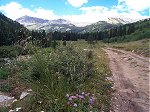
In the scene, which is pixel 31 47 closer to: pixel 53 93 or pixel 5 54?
pixel 53 93

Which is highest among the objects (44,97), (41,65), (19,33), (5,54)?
(19,33)

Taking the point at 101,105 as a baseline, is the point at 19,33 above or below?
above

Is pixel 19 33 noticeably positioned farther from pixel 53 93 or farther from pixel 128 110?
pixel 128 110

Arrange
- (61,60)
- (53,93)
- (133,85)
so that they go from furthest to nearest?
(133,85)
(61,60)
(53,93)

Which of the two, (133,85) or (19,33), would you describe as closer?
(19,33)

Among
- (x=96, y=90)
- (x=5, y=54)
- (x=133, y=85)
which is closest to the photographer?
(x=96, y=90)

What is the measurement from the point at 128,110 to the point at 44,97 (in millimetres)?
4087

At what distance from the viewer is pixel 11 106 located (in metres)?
11.6

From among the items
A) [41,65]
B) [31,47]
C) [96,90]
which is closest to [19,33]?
[31,47]

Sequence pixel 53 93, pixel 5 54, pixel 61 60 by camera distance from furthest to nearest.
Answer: pixel 5 54
pixel 61 60
pixel 53 93

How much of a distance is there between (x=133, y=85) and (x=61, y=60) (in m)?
4.91

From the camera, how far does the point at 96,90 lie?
48.8ft

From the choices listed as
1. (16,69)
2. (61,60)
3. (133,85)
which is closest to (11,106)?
(61,60)

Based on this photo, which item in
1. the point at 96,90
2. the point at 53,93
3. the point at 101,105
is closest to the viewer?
the point at 53,93
